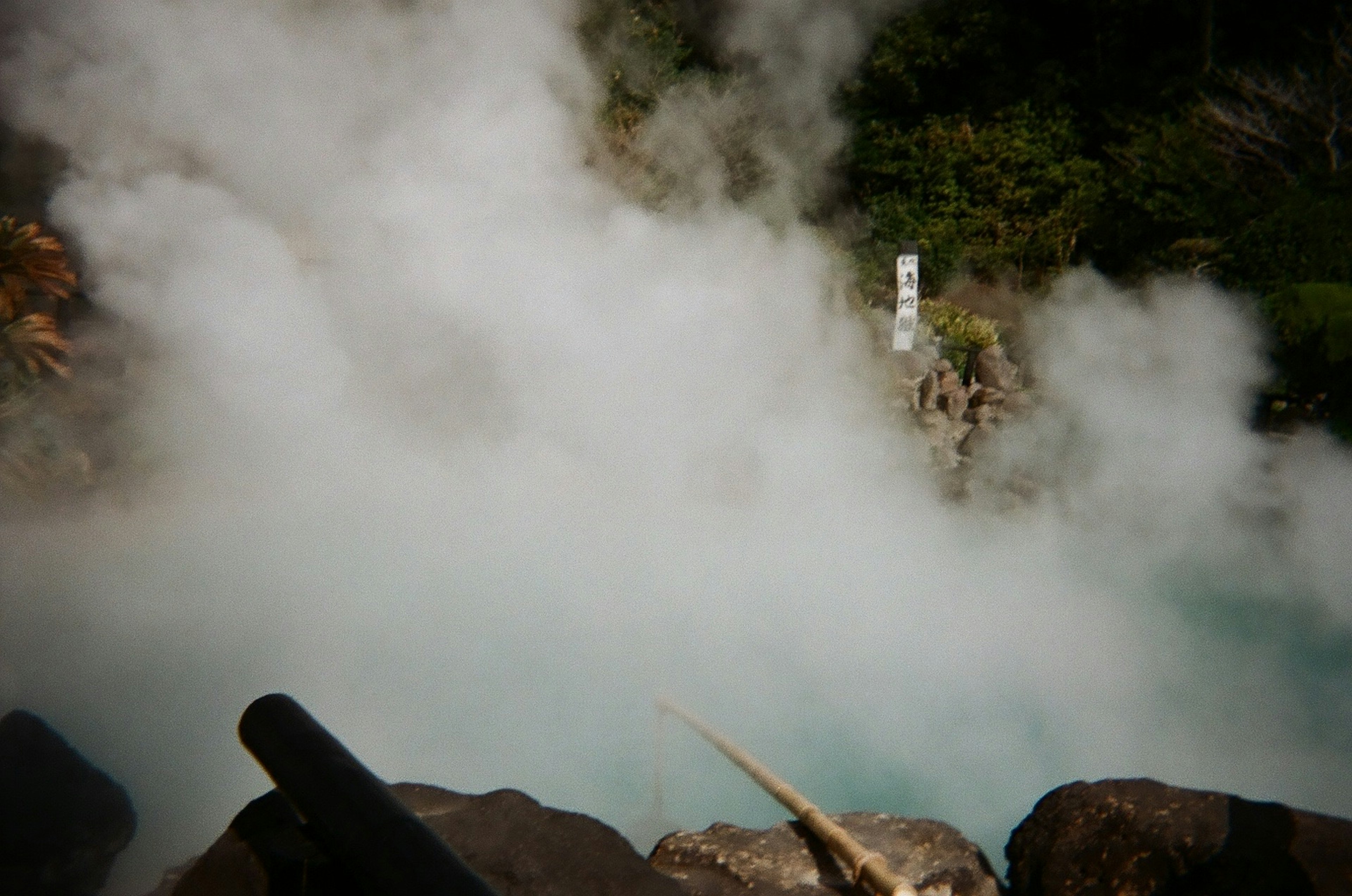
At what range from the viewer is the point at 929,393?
21.7ft

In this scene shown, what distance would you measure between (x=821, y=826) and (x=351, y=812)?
7.39 ft

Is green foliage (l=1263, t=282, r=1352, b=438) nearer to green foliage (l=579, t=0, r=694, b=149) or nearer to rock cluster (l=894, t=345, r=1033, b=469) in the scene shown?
rock cluster (l=894, t=345, r=1033, b=469)

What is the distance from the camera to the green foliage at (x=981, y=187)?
8648 millimetres

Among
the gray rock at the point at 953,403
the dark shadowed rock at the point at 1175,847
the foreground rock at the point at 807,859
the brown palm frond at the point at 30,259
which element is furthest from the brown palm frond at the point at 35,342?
the gray rock at the point at 953,403

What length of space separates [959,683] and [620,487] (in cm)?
192

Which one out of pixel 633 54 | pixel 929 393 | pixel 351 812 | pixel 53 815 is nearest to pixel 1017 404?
pixel 929 393

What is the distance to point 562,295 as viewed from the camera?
4797mm

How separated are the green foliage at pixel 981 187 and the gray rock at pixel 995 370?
1.78 meters

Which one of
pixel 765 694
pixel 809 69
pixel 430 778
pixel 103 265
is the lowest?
pixel 430 778

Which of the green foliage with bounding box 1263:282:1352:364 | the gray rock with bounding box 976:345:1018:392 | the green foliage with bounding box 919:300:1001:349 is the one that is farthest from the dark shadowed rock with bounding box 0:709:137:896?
the green foliage with bounding box 1263:282:1352:364

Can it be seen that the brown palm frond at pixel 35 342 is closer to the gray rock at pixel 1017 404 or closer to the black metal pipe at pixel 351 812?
the black metal pipe at pixel 351 812

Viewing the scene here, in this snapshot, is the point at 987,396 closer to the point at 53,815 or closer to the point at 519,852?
the point at 519,852

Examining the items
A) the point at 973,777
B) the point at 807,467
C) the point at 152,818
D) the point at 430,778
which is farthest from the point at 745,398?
the point at 152,818

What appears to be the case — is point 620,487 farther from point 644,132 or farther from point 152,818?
point 644,132
